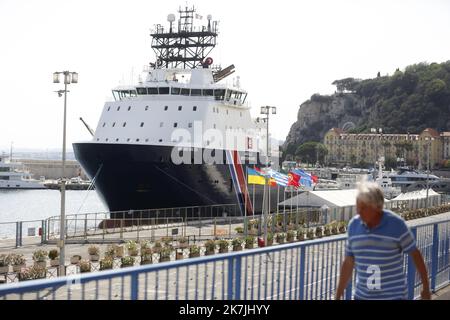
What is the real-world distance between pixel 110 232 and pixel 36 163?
141 m

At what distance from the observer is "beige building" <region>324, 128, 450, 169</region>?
14262cm

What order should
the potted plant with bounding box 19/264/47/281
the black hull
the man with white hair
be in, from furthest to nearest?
the black hull < the potted plant with bounding box 19/264/47/281 < the man with white hair

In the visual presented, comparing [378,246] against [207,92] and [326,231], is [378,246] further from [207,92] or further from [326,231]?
[207,92]

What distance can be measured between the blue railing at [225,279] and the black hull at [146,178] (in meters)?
23.8

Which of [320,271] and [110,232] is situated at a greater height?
[320,271]

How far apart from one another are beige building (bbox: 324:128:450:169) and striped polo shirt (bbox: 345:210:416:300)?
13108 cm

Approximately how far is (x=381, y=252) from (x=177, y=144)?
93.4 feet

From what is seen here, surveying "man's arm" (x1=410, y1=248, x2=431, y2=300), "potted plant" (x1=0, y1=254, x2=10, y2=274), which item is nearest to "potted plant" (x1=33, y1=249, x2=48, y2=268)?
"potted plant" (x1=0, y1=254, x2=10, y2=274)

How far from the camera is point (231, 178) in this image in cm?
3481

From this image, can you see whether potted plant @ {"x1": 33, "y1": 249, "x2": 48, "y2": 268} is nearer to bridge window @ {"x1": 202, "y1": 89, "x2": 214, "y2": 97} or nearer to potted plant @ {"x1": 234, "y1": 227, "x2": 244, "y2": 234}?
potted plant @ {"x1": 234, "y1": 227, "x2": 244, "y2": 234}

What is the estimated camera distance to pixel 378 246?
4.86m

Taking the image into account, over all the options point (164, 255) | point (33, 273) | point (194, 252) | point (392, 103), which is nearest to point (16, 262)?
point (33, 273)
